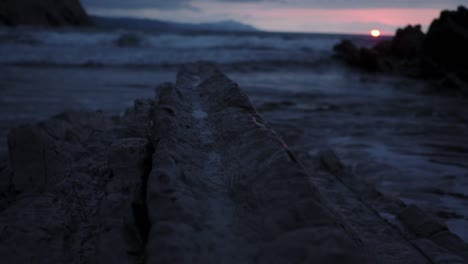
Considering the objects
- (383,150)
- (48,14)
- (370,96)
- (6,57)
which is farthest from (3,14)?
(383,150)

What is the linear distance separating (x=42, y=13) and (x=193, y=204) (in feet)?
166

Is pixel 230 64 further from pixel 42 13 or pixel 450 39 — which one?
pixel 42 13

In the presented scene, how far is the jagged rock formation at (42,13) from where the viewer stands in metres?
40.2

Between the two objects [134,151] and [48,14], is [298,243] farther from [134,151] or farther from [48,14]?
[48,14]

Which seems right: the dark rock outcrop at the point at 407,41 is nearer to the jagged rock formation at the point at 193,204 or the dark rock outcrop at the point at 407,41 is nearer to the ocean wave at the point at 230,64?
the ocean wave at the point at 230,64

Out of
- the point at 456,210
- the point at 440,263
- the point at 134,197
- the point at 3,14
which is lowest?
the point at 456,210

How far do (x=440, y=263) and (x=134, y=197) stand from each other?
1.12m

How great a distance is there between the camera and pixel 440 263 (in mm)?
1473

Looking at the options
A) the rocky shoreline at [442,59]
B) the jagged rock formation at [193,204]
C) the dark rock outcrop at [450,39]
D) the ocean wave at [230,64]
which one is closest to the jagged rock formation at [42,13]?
the ocean wave at [230,64]

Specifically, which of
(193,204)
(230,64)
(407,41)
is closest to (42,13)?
(230,64)

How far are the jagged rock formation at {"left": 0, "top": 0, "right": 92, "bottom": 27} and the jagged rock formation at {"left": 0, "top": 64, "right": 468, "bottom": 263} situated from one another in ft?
144

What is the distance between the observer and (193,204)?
1085 millimetres

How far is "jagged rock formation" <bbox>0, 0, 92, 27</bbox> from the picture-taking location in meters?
40.2

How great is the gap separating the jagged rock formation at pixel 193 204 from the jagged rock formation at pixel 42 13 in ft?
144
